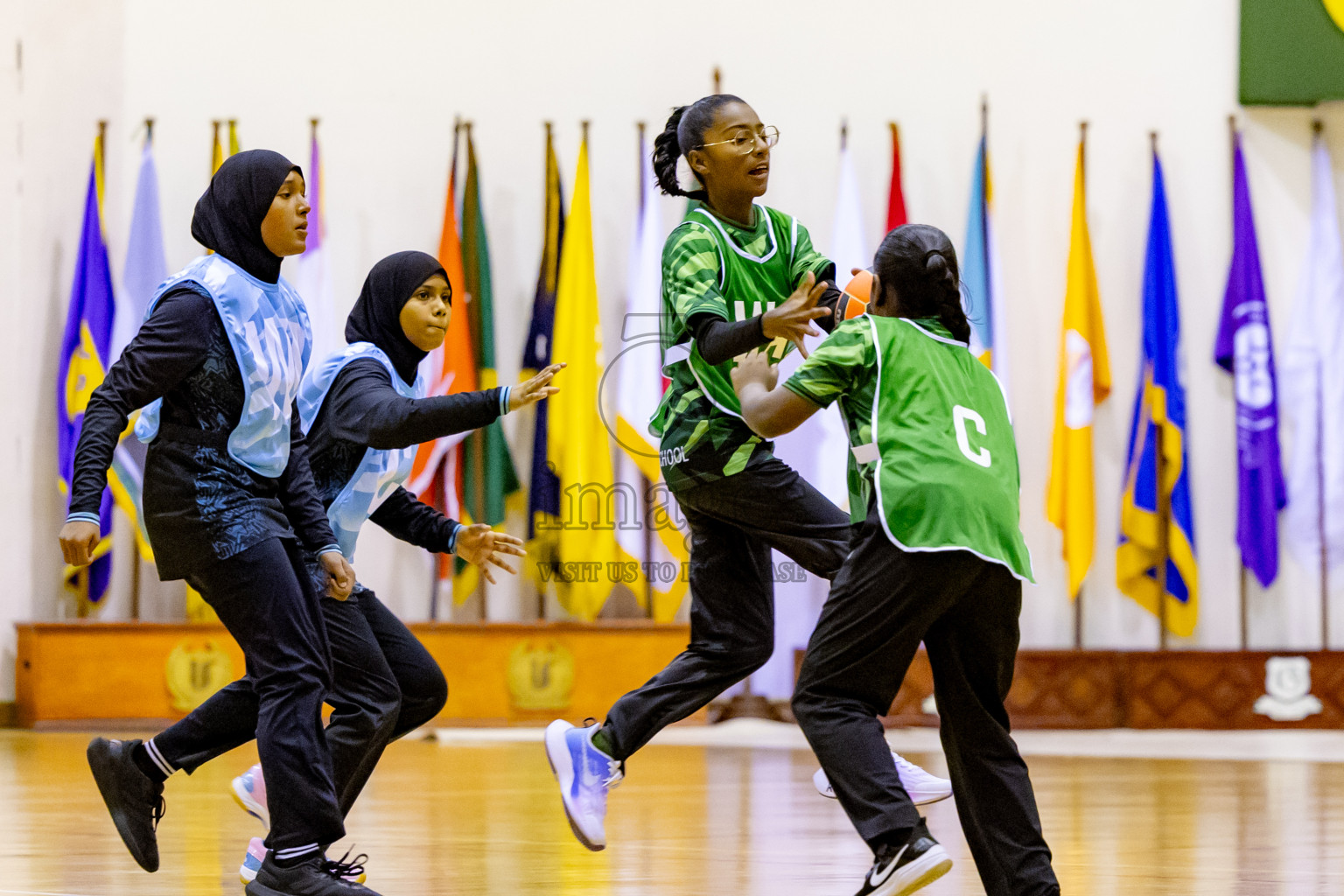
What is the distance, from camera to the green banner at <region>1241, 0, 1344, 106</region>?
23.1 ft

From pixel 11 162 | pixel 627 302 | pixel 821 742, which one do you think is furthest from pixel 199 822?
pixel 11 162

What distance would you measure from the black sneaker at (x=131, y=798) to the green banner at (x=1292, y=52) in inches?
251

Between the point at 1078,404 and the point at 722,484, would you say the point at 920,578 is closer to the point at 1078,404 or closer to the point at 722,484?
the point at 722,484

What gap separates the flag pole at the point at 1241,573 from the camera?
7078 millimetres

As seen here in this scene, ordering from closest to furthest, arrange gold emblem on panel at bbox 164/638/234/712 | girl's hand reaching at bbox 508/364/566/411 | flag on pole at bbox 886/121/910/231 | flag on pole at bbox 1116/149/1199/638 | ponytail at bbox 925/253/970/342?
ponytail at bbox 925/253/970/342 → girl's hand reaching at bbox 508/364/566/411 → gold emblem on panel at bbox 164/638/234/712 → flag on pole at bbox 1116/149/1199/638 → flag on pole at bbox 886/121/910/231

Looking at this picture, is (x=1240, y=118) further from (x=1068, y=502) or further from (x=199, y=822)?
(x=199, y=822)

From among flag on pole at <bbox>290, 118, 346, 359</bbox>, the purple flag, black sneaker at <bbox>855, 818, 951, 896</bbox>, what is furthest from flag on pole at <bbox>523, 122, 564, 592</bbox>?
black sneaker at <bbox>855, 818, 951, 896</bbox>

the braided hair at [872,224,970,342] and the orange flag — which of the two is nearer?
the braided hair at [872,224,970,342]

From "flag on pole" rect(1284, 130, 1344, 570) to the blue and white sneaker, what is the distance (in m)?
5.18

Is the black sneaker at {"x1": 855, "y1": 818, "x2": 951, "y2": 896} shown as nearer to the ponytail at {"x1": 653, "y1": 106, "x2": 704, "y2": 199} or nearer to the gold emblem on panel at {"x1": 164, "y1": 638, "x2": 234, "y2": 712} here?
the ponytail at {"x1": 653, "y1": 106, "x2": 704, "y2": 199}

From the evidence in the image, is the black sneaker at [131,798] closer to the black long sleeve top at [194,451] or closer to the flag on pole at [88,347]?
the black long sleeve top at [194,451]

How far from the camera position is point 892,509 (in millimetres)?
2352

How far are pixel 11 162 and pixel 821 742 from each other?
6.25 m

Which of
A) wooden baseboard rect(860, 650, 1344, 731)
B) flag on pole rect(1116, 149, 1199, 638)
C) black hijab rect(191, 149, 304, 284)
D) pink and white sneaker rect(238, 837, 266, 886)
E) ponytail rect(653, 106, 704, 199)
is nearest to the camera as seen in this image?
black hijab rect(191, 149, 304, 284)
